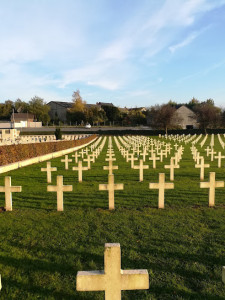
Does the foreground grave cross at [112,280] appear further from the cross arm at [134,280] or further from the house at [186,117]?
the house at [186,117]

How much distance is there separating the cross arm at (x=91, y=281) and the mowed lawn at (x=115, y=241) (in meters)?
0.91

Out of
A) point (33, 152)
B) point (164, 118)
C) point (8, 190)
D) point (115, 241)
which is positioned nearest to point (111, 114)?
point (164, 118)

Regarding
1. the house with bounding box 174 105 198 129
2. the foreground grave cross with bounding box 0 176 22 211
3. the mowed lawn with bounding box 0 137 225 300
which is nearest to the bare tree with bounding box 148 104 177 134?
the house with bounding box 174 105 198 129

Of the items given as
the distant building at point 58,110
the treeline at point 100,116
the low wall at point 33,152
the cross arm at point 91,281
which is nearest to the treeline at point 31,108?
A: the distant building at point 58,110

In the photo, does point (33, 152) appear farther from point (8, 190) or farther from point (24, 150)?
point (8, 190)

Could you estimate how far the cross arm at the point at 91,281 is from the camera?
6.45 feet

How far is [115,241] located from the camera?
404 cm

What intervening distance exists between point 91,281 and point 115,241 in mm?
2120

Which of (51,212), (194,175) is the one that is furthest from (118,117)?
(51,212)

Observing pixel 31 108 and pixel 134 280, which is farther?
pixel 31 108

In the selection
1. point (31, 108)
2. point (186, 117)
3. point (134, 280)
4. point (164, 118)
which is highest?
point (31, 108)

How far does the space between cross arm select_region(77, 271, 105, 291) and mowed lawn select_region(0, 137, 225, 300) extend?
91cm

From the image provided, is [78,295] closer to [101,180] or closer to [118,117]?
[101,180]

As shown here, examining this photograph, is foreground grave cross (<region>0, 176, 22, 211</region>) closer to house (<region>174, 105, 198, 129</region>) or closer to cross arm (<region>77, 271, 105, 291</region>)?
cross arm (<region>77, 271, 105, 291</region>)
